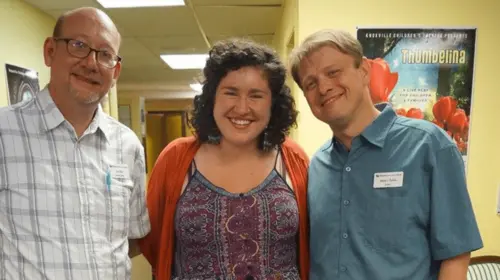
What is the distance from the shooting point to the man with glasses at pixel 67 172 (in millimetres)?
1071

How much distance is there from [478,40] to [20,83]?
300 centimetres

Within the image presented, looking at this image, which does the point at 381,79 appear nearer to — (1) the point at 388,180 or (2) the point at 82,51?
Answer: (1) the point at 388,180

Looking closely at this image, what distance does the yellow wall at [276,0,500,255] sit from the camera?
1980mm

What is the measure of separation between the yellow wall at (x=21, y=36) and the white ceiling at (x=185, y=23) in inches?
3.8

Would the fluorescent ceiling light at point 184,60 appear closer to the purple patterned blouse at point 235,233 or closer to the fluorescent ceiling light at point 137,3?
the fluorescent ceiling light at point 137,3

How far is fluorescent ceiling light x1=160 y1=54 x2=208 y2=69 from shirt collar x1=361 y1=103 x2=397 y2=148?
3.62 m

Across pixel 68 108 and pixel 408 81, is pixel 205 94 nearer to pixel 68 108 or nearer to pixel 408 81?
pixel 68 108

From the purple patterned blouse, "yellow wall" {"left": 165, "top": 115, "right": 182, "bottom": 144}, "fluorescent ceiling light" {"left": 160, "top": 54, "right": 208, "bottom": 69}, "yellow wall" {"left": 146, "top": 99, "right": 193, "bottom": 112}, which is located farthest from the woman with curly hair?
"yellow wall" {"left": 165, "top": 115, "right": 182, "bottom": 144}

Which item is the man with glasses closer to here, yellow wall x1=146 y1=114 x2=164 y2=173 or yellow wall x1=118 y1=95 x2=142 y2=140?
yellow wall x1=118 y1=95 x2=142 y2=140

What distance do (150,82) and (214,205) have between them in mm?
6374

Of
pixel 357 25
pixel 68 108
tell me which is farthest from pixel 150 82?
pixel 68 108

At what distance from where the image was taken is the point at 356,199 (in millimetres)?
1154

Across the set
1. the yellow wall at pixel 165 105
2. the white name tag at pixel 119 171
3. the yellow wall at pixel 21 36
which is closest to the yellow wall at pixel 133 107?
the yellow wall at pixel 165 105

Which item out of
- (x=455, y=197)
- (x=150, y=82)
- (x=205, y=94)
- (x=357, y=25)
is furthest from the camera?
(x=150, y=82)
